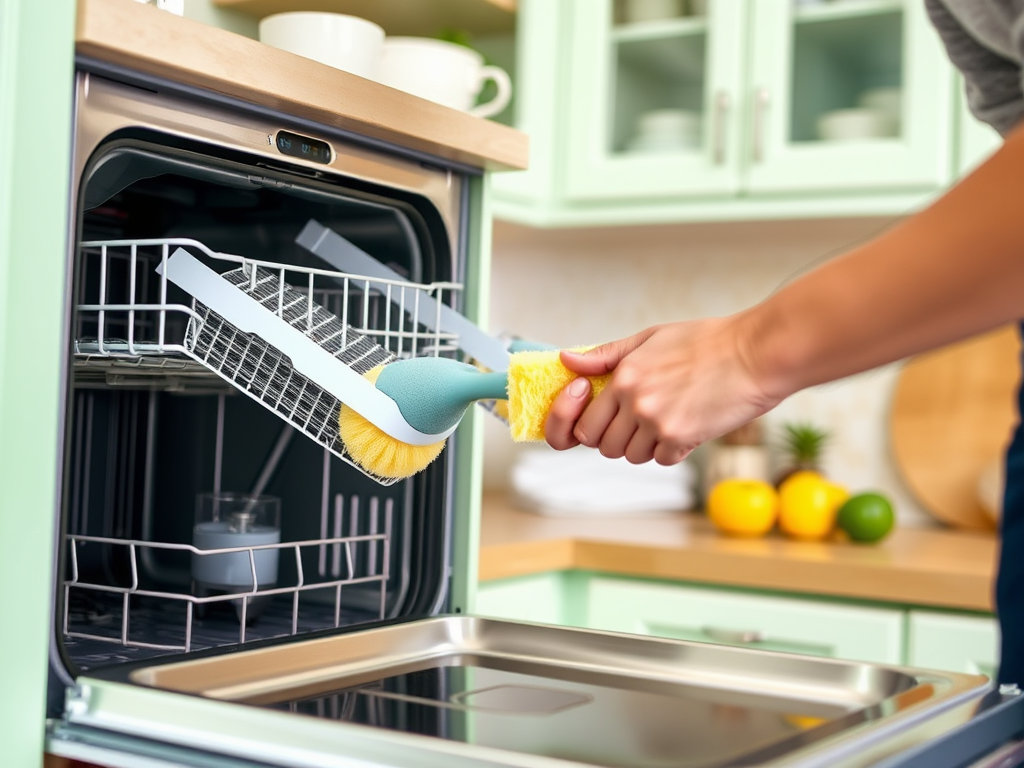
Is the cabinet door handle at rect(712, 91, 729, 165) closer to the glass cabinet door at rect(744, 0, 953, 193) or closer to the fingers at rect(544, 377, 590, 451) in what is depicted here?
the glass cabinet door at rect(744, 0, 953, 193)

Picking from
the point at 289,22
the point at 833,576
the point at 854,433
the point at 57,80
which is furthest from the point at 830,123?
the point at 57,80

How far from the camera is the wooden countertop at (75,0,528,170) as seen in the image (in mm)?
703

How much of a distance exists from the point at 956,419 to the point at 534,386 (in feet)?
5.30

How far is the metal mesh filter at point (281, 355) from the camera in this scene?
0.77 metres

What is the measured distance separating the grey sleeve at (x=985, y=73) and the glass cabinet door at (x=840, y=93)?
0.95m

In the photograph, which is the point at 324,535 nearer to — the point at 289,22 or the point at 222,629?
the point at 222,629

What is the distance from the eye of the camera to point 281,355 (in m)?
0.79

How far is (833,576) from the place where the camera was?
166 centimetres

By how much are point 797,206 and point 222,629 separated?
129 cm

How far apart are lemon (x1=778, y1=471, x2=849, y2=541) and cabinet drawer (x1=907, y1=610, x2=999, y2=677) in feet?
1.22

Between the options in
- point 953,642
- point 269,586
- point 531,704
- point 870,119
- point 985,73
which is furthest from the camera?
point 870,119

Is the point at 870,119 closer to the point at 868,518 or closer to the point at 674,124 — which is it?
the point at 674,124

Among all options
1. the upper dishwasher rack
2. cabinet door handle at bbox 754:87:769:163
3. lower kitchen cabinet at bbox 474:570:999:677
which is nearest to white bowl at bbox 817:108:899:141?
cabinet door handle at bbox 754:87:769:163

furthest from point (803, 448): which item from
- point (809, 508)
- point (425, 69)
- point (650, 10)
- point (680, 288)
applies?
point (425, 69)
